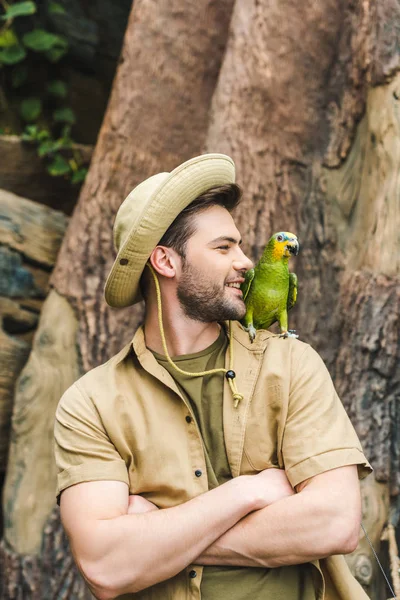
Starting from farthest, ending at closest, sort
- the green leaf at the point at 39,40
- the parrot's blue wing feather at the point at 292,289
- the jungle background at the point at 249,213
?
the green leaf at the point at 39,40 → the jungle background at the point at 249,213 → the parrot's blue wing feather at the point at 292,289

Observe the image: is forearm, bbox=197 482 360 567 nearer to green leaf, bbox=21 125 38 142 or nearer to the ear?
the ear

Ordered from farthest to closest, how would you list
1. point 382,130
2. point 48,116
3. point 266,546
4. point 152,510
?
1. point 48,116
2. point 382,130
3. point 152,510
4. point 266,546

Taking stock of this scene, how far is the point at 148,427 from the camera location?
89.7 inches

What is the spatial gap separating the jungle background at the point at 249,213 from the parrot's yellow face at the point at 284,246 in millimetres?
1037

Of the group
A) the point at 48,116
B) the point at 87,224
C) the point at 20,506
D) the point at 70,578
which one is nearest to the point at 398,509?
the point at 70,578

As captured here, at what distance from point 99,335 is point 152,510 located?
2.10 m

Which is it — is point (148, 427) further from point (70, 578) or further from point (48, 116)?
point (48, 116)

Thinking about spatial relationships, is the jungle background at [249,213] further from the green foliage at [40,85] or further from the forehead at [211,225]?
the forehead at [211,225]

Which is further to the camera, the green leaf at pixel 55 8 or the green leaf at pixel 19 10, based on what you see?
the green leaf at pixel 55 8

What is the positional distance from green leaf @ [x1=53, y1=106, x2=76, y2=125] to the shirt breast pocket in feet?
13.6

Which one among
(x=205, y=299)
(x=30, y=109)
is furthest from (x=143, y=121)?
(x=205, y=299)

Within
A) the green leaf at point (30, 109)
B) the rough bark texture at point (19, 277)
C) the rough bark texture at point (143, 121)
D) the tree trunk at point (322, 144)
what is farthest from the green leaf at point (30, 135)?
the tree trunk at point (322, 144)

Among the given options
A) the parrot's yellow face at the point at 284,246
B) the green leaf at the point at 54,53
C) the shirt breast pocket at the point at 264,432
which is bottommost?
the shirt breast pocket at the point at 264,432

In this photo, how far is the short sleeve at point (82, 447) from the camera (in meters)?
2.15
